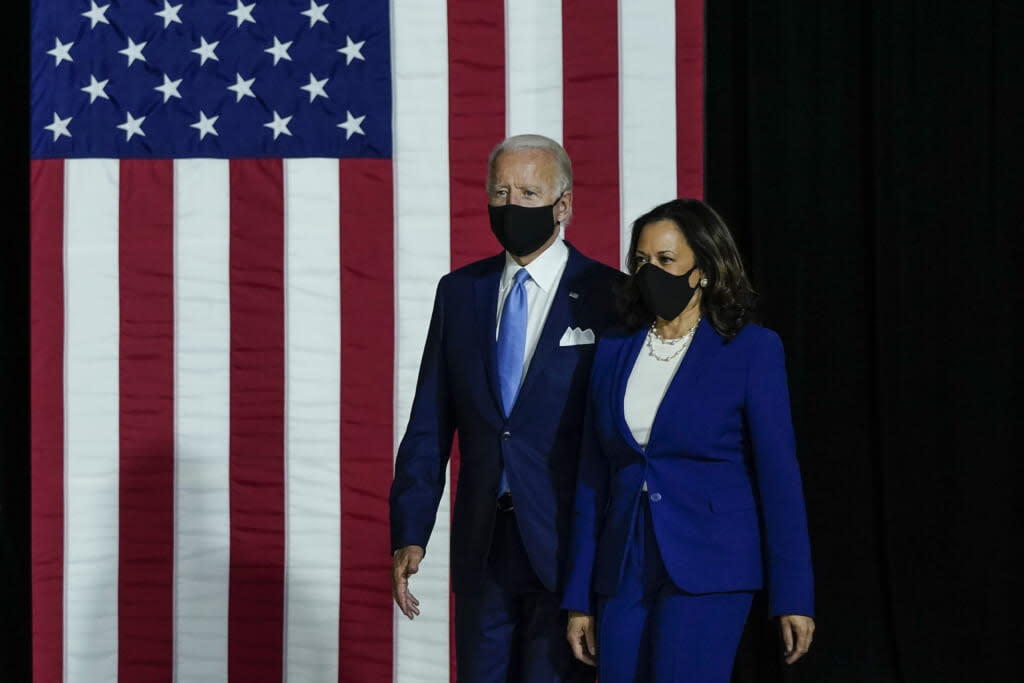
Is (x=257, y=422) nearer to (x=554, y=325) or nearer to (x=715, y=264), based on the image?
(x=554, y=325)

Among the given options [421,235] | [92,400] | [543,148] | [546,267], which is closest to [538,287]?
[546,267]

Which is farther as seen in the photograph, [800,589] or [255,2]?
[255,2]

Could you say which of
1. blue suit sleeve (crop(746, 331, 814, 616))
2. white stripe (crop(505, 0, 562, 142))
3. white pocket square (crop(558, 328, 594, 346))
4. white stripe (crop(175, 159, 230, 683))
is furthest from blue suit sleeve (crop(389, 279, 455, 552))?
white stripe (crop(175, 159, 230, 683))

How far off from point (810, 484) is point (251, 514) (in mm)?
1565

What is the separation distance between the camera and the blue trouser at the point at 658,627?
2.19 metres

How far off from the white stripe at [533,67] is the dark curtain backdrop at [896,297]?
18.4 inches

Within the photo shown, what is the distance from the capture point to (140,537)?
3865mm

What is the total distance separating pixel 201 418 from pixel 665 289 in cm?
195

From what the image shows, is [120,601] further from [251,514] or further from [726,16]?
[726,16]

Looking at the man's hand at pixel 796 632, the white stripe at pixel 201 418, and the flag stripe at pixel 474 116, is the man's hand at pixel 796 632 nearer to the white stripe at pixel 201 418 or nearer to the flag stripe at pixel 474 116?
the flag stripe at pixel 474 116

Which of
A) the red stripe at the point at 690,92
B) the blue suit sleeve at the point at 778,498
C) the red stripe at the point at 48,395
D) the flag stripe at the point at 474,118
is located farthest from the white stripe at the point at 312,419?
the blue suit sleeve at the point at 778,498

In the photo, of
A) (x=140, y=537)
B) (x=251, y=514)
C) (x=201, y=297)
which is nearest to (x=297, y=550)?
(x=251, y=514)

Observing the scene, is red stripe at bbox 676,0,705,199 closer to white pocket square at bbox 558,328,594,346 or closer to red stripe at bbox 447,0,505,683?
red stripe at bbox 447,0,505,683
